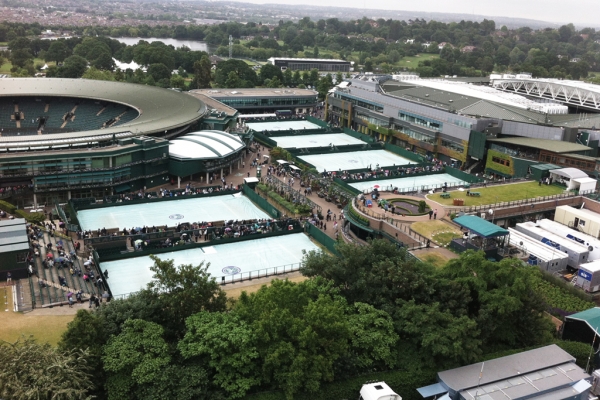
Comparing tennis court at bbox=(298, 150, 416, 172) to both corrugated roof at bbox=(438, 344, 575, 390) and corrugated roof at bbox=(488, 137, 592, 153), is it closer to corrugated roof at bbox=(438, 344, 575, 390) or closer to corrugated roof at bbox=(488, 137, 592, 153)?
corrugated roof at bbox=(488, 137, 592, 153)

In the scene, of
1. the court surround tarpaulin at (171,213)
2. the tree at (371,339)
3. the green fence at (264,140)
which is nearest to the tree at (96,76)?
the green fence at (264,140)

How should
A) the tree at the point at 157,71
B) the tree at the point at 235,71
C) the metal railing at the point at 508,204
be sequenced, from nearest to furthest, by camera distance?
the metal railing at the point at 508,204 < the tree at the point at 157,71 < the tree at the point at 235,71

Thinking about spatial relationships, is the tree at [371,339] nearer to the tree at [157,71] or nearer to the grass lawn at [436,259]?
the grass lawn at [436,259]

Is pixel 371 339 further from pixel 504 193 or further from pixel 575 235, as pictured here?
pixel 504 193

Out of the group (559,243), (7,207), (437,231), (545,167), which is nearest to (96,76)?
(7,207)

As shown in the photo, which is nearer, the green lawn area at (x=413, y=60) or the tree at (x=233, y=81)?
the tree at (x=233, y=81)

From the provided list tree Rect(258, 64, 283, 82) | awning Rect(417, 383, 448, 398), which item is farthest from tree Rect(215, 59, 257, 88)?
awning Rect(417, 383, 448, 398)
